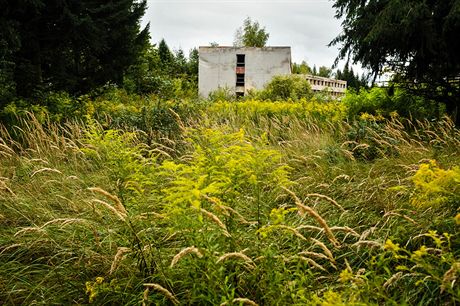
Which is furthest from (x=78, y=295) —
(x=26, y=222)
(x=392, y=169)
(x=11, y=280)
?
(x=392, y=169)

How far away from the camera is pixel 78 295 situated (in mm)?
2441

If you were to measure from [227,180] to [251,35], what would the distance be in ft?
152

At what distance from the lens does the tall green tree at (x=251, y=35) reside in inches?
1829

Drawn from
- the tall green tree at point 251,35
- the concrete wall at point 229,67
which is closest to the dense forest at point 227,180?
the concrete wall at point 229,67

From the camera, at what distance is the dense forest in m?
2.14

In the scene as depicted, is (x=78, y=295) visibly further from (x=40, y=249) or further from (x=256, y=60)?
(x=256, y=60)

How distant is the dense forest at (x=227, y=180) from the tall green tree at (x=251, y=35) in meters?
35.2

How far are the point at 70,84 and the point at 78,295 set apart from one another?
7.89m

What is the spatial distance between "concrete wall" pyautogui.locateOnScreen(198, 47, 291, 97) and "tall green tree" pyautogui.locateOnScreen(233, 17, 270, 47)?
46.7 ft

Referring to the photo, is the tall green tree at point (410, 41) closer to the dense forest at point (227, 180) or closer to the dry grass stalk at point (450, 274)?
the dense forest at point (227, 180)

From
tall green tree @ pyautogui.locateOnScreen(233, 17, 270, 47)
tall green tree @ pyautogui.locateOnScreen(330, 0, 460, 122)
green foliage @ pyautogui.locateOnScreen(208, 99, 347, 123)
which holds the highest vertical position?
tall green tree @ pyautogui.locateOnScreen(233, 17, 270, 47)

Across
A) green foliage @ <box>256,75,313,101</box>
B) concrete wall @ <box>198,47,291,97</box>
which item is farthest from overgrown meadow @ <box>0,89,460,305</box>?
concrete wall @ <box>198,47,291,97</box>

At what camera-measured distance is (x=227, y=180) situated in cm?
255

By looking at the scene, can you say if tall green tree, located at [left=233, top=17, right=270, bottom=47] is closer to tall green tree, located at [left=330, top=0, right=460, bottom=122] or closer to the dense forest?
the dense forest
